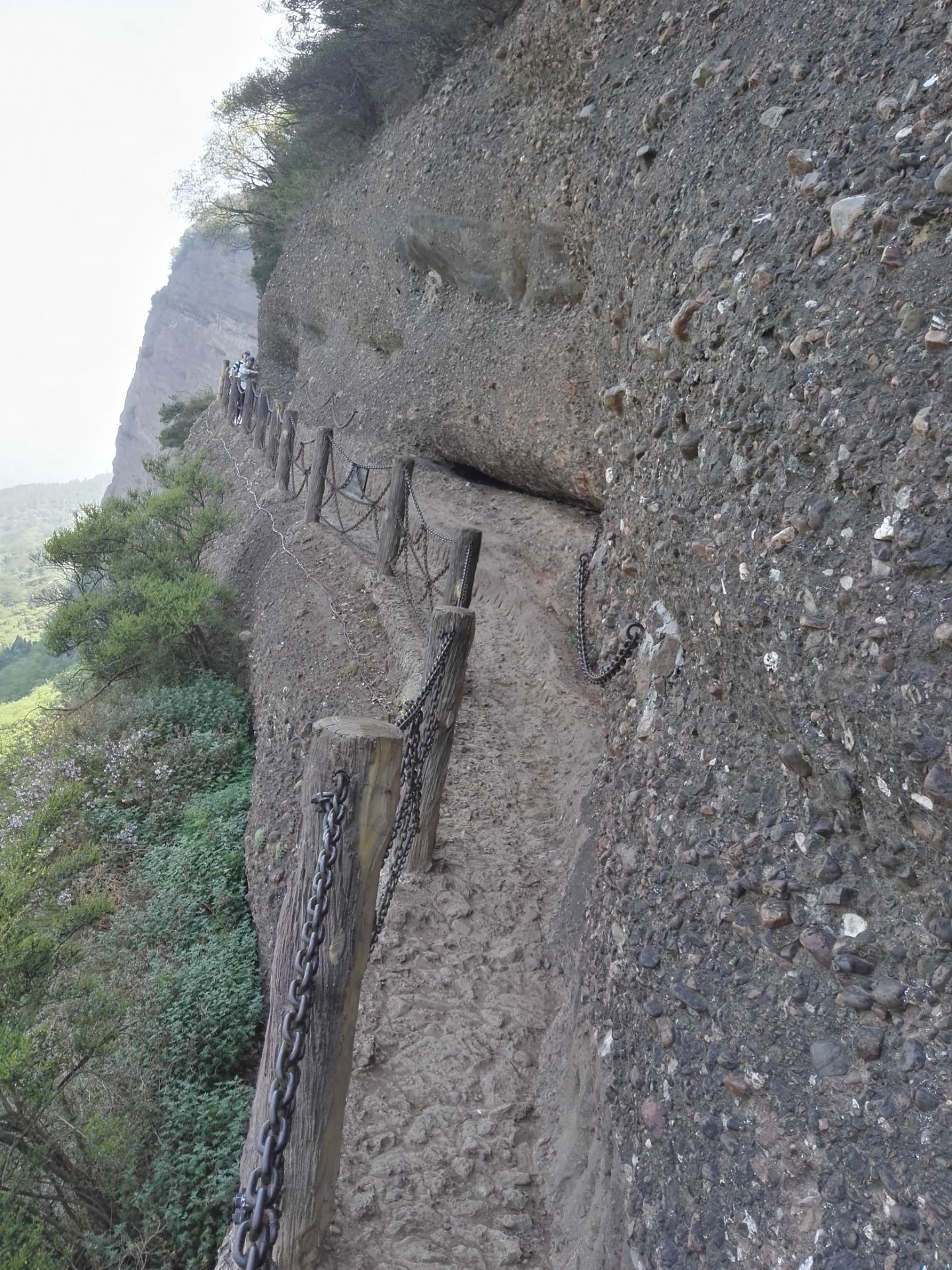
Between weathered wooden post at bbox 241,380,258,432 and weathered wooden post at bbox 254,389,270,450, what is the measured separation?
1.20m

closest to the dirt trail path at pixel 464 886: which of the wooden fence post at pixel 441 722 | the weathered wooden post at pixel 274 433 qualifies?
the wooden fence post at pixel 441 722

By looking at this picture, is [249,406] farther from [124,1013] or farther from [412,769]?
[412,769]

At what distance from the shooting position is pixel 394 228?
1282cm

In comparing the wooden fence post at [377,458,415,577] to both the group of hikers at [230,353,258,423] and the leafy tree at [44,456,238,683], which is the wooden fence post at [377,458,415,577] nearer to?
the leafy tree at [44,456,238,683]

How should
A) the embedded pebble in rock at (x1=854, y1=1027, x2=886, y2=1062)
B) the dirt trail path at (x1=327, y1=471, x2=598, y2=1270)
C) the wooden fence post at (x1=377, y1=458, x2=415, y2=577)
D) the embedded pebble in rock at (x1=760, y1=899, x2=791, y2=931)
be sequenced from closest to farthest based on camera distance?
the embedded pebble in rock at (x1=854, y1=1027, x2=886, y2=1062) < the embedded pebble in rock at (x1=760, y1=899, x2=791, y2=931) < the dirt trail path at (x1=327, y1=471, x2=598, y2=1270) < the wooden fence post at (x1=377, y1=458, x2=415, y2=577)

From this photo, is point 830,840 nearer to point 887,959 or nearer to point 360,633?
point 887,959

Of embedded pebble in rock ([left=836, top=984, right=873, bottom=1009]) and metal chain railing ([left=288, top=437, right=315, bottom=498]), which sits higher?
metal chain railing ([left=288, top=437, right=315, bottom=498])

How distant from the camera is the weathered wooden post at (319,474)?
32.4 ft

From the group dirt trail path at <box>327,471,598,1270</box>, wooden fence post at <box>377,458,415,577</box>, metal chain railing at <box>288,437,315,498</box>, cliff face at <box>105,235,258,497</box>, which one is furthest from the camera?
cliff face at <box>105,235,258,497</box>

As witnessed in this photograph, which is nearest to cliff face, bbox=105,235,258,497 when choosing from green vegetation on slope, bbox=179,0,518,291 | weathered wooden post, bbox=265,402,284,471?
green vegetation on slope, bbox=179,0,518,291

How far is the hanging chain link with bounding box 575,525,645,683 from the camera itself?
4.02 metres

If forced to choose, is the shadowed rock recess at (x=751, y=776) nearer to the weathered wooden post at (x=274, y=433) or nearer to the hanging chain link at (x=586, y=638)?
the hanging chain link at (x=586, y=638)

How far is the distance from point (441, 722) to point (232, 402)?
16.4 meters

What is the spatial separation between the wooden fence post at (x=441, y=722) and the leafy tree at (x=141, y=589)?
216 inches
